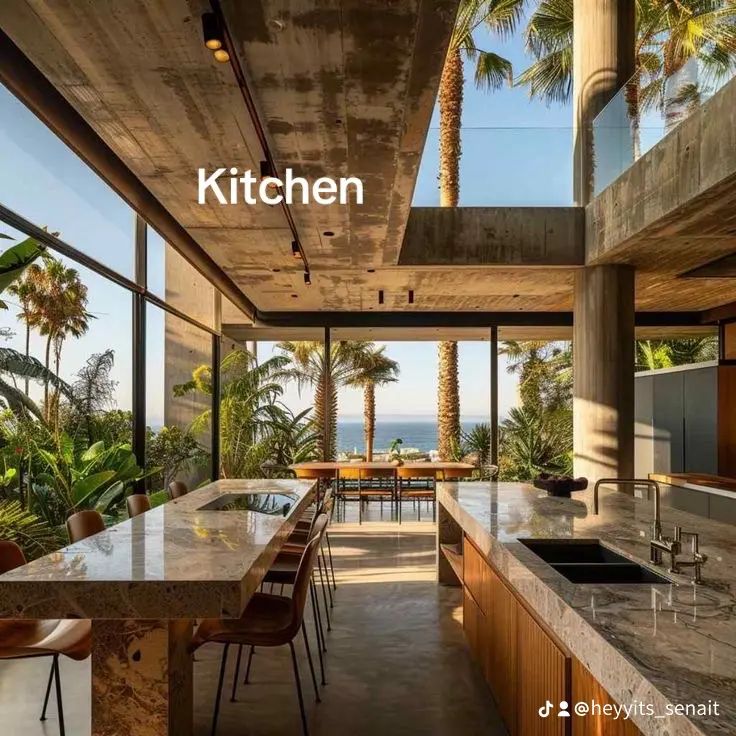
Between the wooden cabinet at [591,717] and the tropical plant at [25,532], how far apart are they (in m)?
3.58

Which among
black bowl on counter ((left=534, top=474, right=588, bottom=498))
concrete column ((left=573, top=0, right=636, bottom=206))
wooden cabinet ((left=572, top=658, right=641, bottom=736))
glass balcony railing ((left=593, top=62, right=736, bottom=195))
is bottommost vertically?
wooden cabinet ((left=572, top=658, right=641, bottom=736))

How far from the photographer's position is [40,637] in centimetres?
285

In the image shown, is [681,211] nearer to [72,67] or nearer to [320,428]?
[72,67]

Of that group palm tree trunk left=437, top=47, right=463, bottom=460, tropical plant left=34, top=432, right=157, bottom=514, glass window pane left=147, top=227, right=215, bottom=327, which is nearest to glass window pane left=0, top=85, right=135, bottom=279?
glass window pane left=147, top=227, right=215, bottom=327

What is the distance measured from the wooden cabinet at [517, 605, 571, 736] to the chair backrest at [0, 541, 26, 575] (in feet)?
6.94

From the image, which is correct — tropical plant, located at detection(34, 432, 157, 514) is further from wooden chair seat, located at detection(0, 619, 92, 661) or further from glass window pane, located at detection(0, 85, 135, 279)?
wooden chair seat, located at detection(0, 619, 92, 661)

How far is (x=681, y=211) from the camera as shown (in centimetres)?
507

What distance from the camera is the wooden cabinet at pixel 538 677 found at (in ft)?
6.76

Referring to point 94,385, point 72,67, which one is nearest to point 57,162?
point 72,67

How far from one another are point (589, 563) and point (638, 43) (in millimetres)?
12328

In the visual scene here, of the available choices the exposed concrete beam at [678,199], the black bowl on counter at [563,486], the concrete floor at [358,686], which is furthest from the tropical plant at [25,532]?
the exposed concrete beam at [678,199]

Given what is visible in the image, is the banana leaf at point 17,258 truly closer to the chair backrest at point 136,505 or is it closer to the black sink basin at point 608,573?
the chair backrest at point 136,505

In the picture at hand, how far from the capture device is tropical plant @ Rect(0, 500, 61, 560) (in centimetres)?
420

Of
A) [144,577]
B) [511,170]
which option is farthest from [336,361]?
[144,577]
